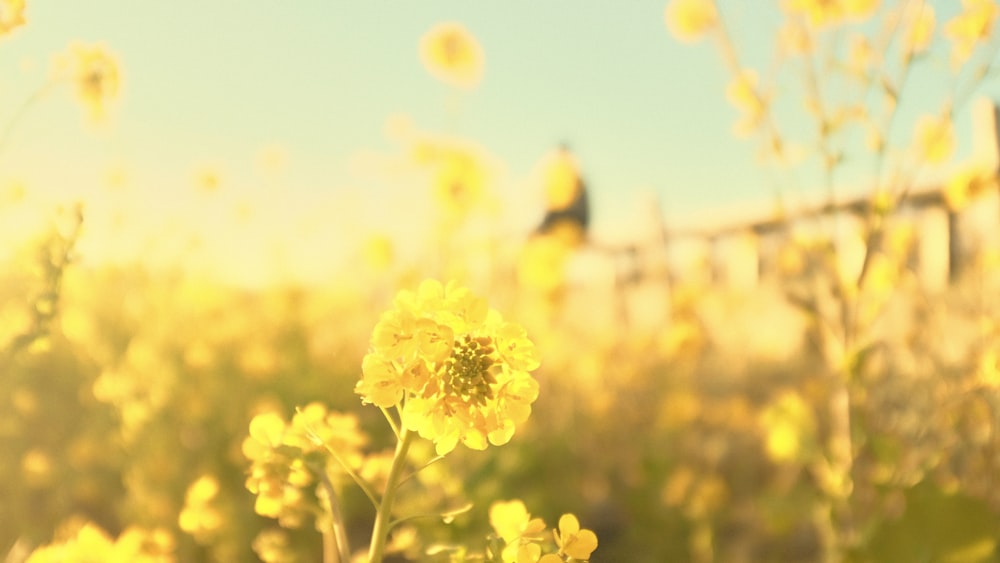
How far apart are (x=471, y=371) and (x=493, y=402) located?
37 mm

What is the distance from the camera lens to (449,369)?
68cm

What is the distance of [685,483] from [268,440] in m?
2.10

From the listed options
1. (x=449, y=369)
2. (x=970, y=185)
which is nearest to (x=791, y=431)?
(x=970, y=185)

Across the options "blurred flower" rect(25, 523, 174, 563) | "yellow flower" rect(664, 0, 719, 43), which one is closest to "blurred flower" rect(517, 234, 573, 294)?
"yellow flower" rect(664, 0, 719, 43)

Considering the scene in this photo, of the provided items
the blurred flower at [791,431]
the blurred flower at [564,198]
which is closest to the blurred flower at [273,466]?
the blurred flower at [791,431]

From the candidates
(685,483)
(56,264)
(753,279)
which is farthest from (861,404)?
(753,279)

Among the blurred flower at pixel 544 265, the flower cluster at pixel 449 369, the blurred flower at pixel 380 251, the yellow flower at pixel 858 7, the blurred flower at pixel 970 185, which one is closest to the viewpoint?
the flower cluster at pixel 449 369

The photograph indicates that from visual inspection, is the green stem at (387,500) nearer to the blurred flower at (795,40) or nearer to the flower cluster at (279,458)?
the flower cluster at (279,458)

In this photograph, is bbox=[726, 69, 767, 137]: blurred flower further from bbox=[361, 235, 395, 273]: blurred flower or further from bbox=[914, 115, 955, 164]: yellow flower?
bbox=[361, 235, 395, 273]: blurred flower

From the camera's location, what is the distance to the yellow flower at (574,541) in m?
0.70

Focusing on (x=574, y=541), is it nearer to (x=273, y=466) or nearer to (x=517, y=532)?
(x=517, y=532)

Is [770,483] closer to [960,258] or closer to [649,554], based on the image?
[649,554]

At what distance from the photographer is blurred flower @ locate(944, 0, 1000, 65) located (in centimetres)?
179

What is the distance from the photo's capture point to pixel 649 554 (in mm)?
2648
